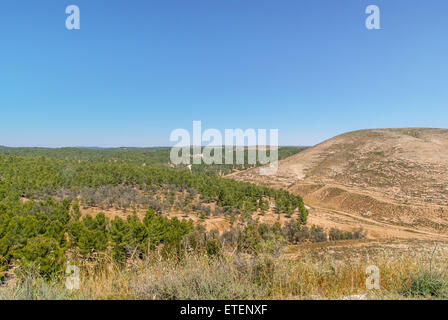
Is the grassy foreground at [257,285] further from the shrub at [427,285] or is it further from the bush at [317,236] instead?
the bush at [317,236]

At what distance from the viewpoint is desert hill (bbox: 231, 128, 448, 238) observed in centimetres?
3650

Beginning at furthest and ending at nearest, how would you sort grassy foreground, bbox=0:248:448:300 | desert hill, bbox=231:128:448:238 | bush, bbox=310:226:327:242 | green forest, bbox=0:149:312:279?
desert hill, bbox=231:128:448:238, bush, bbox=310:226:327:242, green forest, bbox=0:149:312:279, grassy foreground, bbox=0:248:448:300

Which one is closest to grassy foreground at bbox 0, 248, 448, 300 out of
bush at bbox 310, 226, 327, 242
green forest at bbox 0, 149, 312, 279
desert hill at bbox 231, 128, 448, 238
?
green forest at bbox 0, 149, 312, 279

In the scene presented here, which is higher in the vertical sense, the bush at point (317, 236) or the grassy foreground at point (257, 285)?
the grassy foreground at point (257, 285)

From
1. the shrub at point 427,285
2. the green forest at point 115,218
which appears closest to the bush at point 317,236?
the green forest at point 115,218

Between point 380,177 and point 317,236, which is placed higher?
point 380,177

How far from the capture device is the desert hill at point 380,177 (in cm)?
3650

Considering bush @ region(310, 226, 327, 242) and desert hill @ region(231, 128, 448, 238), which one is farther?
Result: desert hill @ region(231, 128, 448, 238)

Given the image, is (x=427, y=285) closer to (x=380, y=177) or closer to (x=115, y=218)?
(x=115, y=218)

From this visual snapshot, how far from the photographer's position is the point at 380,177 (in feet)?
174

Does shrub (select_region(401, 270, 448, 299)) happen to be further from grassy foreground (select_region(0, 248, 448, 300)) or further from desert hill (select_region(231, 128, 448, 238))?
desert hill (select_region(231, 128, 448, 238))

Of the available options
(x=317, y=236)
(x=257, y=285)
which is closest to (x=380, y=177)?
(x=317, y=236)
